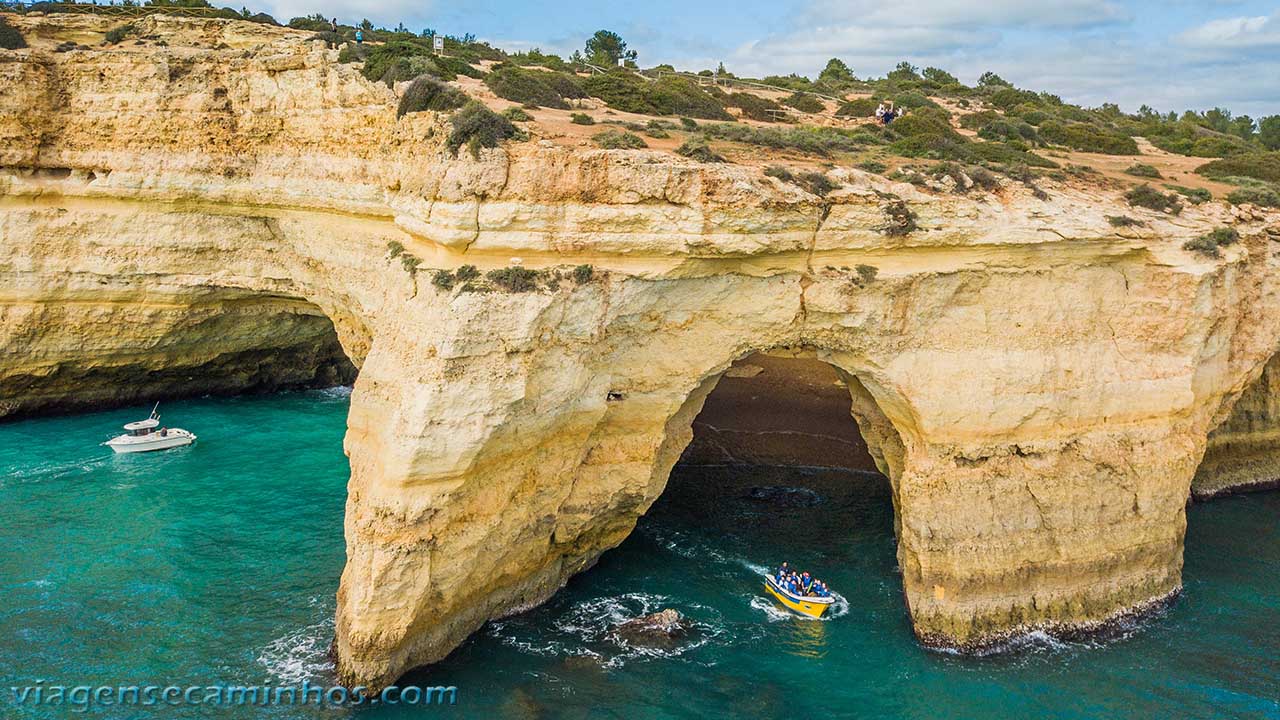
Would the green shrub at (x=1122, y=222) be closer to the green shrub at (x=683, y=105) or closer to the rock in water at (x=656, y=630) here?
the rock in water at (x=656, y=630)

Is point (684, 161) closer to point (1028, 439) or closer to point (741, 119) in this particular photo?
point (1028, 439)

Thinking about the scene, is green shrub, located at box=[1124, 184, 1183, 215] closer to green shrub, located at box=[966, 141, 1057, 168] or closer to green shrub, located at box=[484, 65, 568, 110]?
green shrub, located at box=[966, 141, 1057, 168]

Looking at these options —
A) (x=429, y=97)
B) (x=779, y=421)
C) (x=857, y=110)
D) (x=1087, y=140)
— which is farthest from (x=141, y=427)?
(x=1087, y=140)

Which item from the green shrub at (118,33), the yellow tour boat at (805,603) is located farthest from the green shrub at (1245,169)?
the green shrub at (118,33)

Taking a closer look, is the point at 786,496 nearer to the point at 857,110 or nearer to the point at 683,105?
the point at 683,105

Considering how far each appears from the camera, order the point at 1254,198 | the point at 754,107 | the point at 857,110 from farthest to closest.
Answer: the point at 857,110 < the point at 754,107 < the point at 1254,198

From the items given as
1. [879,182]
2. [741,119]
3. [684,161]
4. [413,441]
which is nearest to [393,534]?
[413,441]
